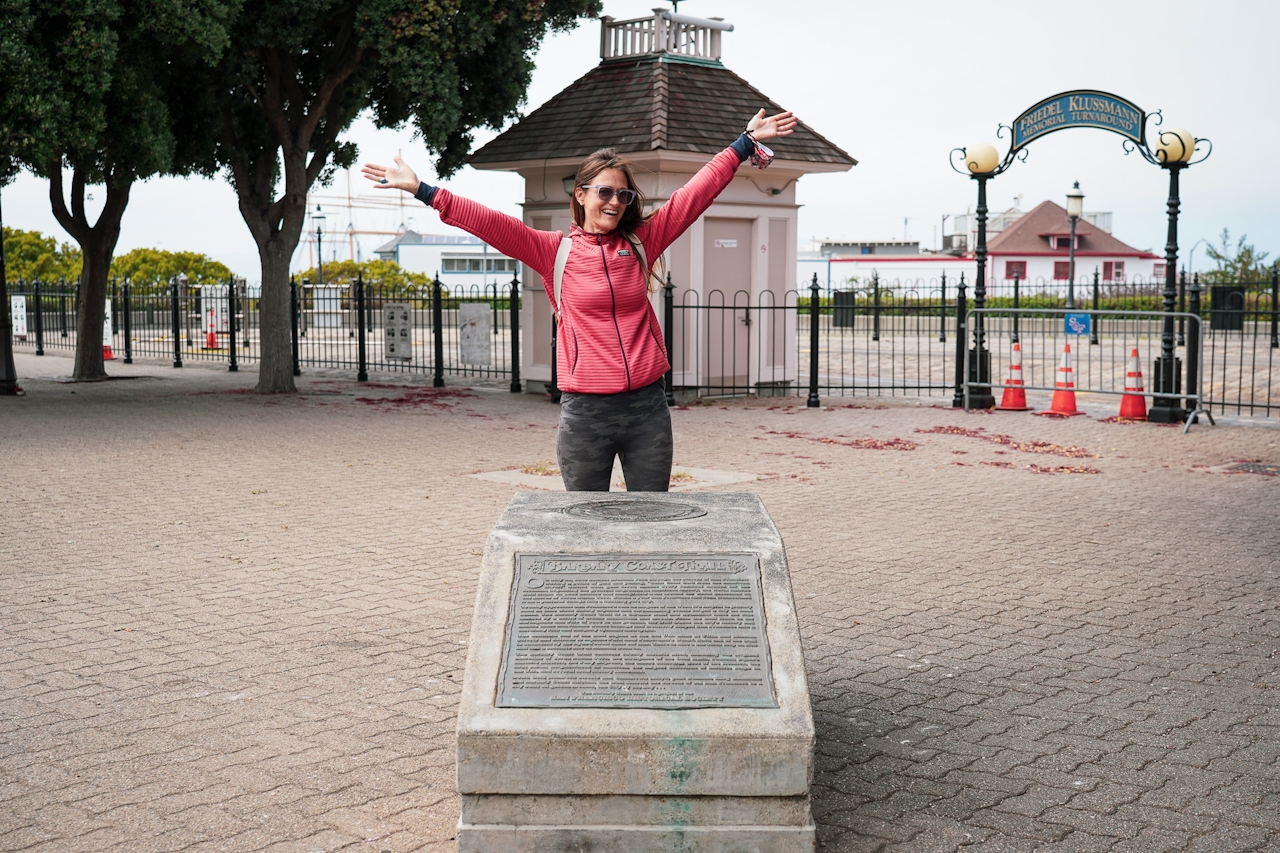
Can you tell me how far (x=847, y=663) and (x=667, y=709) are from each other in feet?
6.98

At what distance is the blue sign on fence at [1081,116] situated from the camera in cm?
1529

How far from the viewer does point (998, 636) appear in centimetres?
586

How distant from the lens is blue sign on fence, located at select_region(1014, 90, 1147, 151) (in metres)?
15.3

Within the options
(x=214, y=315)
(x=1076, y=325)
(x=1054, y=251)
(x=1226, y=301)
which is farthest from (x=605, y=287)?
(x=1054, y=251)

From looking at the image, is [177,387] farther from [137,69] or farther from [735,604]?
[735,604]

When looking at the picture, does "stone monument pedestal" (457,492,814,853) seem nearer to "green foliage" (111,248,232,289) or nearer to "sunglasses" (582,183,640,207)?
"sunglasses" (582,183,640,207)

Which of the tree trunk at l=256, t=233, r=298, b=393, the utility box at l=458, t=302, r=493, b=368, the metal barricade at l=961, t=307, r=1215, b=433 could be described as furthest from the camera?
the utility box at l=458, t=302, r=493, b=368

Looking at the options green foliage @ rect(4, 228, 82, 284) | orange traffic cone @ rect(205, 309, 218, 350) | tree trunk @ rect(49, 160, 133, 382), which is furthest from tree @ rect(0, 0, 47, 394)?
green foliage @ rect(4, 228, 82, 284)

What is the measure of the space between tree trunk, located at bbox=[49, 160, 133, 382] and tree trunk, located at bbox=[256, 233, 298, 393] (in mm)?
3231

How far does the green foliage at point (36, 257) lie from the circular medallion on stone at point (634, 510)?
5428cm

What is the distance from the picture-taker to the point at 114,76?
46.9 feet

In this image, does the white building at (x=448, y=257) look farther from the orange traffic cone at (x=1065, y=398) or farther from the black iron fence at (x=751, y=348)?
the orange traffic cone at (x=1065, y=398)

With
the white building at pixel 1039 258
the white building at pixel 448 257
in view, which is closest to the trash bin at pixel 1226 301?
the white building at pixel 1039 258

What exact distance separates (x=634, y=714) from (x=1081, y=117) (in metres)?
14.3
